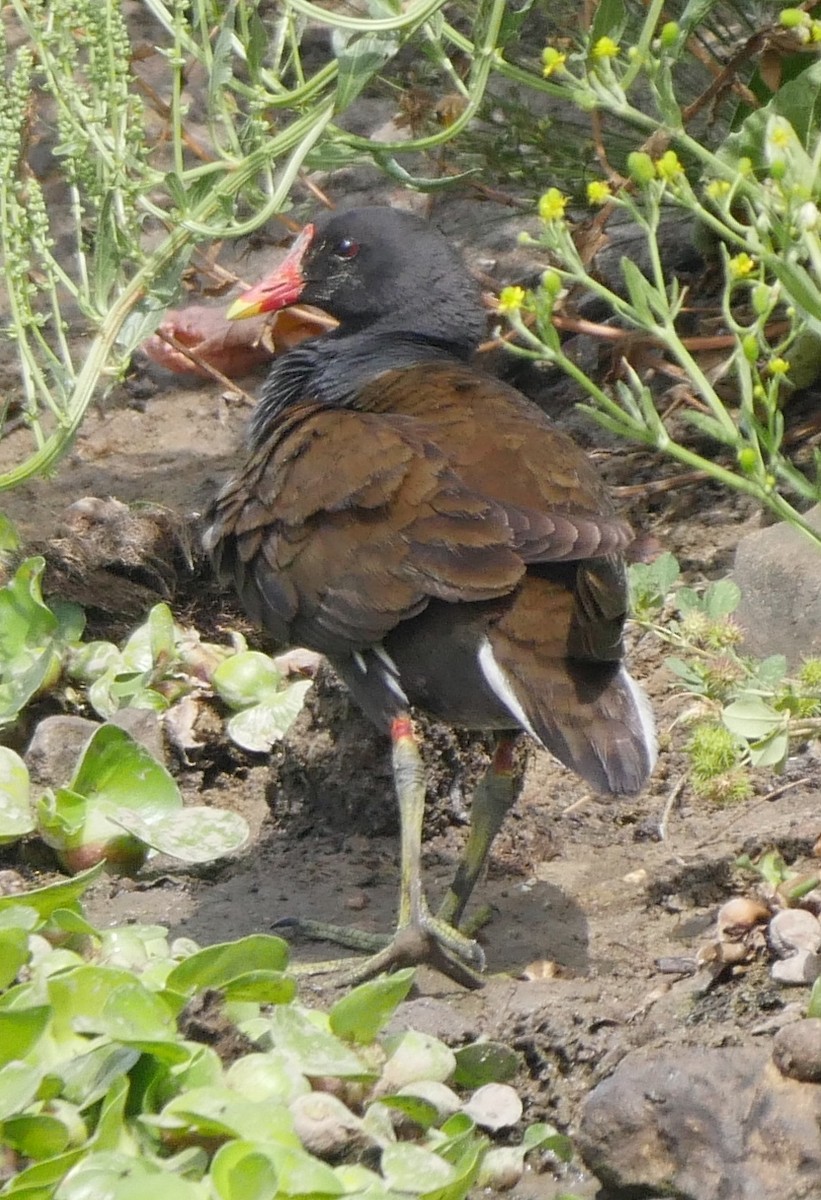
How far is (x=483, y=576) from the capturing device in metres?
3.10

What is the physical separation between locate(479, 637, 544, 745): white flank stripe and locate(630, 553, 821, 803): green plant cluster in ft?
1.01

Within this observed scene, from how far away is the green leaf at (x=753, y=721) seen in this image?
2953 mm

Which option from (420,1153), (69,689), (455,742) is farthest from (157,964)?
(69,689)

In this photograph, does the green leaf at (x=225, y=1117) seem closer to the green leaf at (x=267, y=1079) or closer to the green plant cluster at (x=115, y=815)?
the green leaf at (x=267, y=1079)

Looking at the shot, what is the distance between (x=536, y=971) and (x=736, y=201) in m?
2.12

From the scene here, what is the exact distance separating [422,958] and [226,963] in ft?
2.11

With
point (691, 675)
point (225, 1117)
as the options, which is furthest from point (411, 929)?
point (225, 1117)

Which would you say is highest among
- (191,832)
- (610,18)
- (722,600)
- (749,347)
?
(610,18)

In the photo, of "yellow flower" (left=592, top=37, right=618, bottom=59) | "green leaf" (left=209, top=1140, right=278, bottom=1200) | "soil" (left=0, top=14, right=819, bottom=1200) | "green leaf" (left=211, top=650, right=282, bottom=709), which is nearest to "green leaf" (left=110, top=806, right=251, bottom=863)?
"soil" (left=0, top=14, right=819, bottom=1200)

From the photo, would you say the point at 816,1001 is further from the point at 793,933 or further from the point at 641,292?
the point at 641,292

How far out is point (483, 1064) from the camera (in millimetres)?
2850

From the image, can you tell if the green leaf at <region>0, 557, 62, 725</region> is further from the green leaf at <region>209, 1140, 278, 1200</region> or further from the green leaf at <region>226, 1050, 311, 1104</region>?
the green leaf at <region>209, 1140, 278, 1200</region>

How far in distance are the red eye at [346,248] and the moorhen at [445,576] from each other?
581 mm

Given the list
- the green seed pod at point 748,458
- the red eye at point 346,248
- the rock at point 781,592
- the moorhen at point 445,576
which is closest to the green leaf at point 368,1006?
the moorhen at point 445,576
